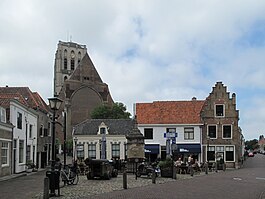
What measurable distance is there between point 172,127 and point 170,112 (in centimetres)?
244

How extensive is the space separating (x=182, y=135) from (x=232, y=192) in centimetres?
3321

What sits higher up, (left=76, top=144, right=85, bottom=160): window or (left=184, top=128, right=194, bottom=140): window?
(left=184, top=128, right=194, bottom=140): window

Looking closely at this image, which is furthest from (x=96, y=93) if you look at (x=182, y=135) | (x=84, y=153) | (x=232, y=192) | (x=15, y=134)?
(x=232, y=192)

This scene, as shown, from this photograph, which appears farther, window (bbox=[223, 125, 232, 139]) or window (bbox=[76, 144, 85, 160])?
window (bbox=[76, 144, 85, 160])

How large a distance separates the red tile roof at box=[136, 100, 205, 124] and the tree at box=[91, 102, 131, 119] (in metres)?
25.2

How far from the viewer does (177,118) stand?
54000 mm

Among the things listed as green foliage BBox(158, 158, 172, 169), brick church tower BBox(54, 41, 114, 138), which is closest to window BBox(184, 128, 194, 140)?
green foliage BBox(158, 158, 172, 169)

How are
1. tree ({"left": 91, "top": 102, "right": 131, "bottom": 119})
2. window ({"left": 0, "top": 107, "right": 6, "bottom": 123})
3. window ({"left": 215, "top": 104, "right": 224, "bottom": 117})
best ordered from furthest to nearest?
tree ({"left": 91, "top": 102, "right": 131, "bottom": 119})
window ({"left": 215, "top": 104, "right": 224, "bottom": 117})
window ({"left": 0, "top": 107, "right": 6, "bottom": 123})

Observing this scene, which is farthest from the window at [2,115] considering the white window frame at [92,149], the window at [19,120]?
the white window frame at [92,149]

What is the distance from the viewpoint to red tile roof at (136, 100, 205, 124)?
53.6m

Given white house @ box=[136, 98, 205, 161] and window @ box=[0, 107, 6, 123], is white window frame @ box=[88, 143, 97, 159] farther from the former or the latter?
window @ box=[0, 107, 6, 123]

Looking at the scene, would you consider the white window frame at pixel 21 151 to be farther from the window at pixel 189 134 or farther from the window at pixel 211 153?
the window at pixel 211 153

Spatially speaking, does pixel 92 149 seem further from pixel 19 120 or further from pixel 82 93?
pixel 82 93

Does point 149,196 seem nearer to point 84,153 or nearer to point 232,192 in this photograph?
point 232,192
